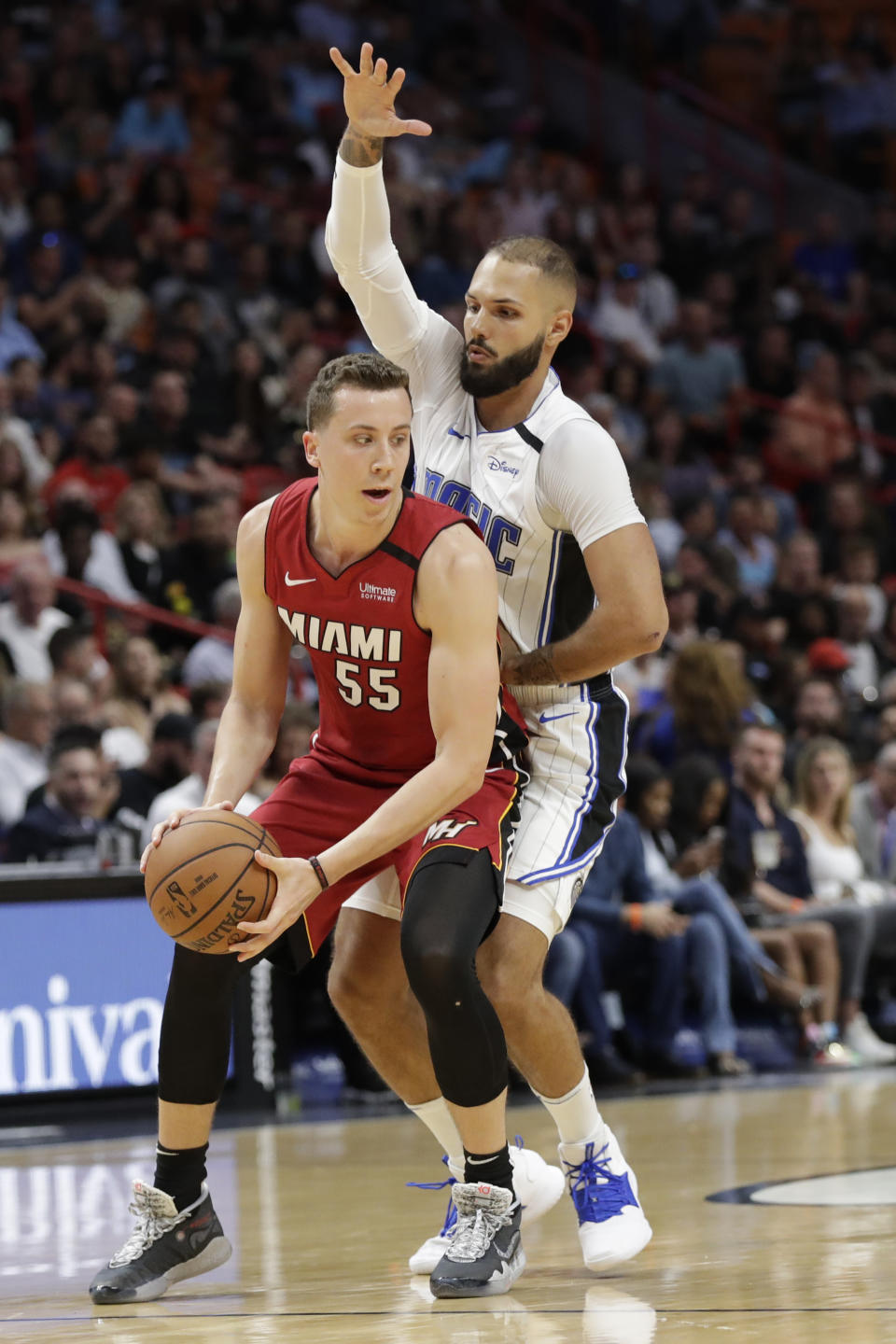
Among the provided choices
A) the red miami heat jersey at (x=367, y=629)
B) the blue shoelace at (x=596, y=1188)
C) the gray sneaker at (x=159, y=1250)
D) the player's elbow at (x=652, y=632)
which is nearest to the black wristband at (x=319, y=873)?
the red miami heat jersey at (x=367, y=629)

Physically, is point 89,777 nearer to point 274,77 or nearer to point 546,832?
point 546,832

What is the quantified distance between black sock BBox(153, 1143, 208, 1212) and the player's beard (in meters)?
1.85

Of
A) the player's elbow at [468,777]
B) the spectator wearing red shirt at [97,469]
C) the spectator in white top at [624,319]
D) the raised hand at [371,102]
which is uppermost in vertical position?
the spectator in white top at [624,319]

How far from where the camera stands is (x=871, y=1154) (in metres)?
6.42

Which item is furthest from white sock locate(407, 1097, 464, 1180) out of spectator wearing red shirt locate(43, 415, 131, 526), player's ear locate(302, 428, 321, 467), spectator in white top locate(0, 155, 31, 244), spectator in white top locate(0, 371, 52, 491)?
spectator in white top locate(0, 155, 31, 244)

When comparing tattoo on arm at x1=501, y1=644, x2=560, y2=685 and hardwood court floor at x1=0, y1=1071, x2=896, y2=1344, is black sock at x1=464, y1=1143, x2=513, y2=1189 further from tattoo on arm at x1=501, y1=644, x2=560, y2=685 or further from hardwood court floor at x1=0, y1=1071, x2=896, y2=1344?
tattoo on arm at x1=501, y1=644, x2=560, y2=685

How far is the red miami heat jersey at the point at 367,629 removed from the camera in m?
4.37

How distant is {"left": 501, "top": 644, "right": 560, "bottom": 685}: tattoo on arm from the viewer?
4.64m

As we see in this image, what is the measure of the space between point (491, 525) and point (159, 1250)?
1.80m

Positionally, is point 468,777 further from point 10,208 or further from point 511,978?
point 10,208

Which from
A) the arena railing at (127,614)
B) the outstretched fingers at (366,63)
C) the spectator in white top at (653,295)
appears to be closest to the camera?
the outstretched fingers at (366,63)

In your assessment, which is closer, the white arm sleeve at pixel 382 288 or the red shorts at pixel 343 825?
the red shorts at pixel 343 825

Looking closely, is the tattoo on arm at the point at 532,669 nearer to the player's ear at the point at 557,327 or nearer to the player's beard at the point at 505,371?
the player's beard at the point at 505,371

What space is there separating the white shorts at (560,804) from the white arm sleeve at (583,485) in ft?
1.35
